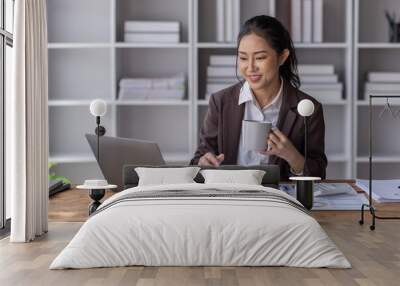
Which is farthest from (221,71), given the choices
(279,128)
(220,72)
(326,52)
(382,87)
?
(279,128)

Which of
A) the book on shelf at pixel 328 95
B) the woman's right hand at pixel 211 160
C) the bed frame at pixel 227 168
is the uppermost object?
the book on shelf at pixel 328 95

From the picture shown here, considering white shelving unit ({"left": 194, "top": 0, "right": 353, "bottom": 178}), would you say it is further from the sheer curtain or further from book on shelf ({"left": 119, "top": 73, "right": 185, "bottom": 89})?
the sheer curtain

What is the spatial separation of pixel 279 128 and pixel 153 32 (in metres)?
1.89

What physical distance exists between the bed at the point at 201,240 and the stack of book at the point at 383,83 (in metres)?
2.94

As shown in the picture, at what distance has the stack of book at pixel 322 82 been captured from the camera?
5.64 meters

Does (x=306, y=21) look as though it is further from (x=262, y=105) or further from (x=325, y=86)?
(x=262, y=105)

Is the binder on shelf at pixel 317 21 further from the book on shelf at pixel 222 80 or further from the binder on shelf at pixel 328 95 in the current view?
the book on shelf at pixel 222 80

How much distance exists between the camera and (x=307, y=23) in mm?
5648

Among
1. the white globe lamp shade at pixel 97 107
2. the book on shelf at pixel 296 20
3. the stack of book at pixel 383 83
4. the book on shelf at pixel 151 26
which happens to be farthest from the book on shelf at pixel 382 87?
the white globe lamp shade at pixel 97 107

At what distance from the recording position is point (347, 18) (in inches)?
224

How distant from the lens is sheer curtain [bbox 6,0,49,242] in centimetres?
367

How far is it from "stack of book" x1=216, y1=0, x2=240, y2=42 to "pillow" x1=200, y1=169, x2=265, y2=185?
2.26 m

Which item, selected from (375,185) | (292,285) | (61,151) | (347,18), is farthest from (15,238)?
(347,18)

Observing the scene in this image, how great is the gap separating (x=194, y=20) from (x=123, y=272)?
10.5 feet
